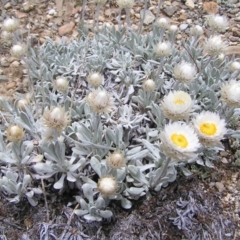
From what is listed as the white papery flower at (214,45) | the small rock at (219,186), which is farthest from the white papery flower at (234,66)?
the small rock at (219,186)

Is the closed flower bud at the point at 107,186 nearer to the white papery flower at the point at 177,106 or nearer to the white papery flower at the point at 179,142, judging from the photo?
the white papery flower at the point at 179,142

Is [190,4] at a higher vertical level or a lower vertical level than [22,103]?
lower

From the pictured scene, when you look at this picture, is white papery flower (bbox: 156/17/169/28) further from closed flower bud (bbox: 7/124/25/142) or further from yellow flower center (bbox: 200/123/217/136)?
closed flower bud (bbox: 7/124/25/142)

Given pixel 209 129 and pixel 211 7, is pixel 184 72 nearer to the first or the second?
pixel 209 129

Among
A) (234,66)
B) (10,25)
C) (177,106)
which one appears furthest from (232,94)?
(10,25)

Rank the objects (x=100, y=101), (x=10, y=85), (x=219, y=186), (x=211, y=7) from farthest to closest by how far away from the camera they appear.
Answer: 1. (x=211, y=7)
2. (x=10, y=85)
3. (x=219, y=186)
4. (x=100, y=101)

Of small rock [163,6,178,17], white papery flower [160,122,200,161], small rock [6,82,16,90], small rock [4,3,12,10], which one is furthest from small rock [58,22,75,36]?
white papery flower [160,122,200,161]

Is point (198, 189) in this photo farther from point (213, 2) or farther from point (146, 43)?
point (213, 2)

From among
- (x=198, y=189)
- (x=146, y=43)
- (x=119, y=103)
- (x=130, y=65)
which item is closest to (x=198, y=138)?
(x=198, y=189)
